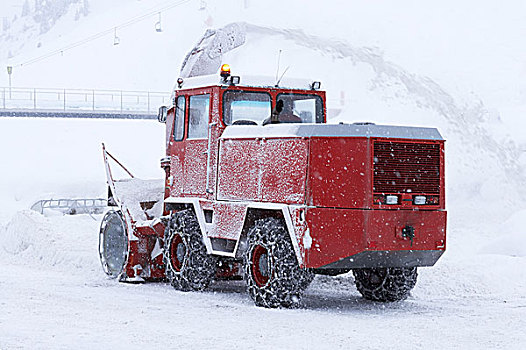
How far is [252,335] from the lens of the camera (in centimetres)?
891

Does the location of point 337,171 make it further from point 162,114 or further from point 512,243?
point 512,243

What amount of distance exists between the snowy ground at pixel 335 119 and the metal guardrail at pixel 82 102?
3.46 ft

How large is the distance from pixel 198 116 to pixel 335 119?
3692 centimetres

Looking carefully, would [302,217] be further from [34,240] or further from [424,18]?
[424,18]

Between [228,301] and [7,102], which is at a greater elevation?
[7,102]

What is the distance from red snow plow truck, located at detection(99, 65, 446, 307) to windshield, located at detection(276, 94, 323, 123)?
0.02 m

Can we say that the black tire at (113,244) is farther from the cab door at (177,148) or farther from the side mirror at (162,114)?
the side mirror at (162,114)

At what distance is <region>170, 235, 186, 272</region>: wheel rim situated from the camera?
12.9 meters

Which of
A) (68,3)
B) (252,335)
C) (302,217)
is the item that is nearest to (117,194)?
(302,217)

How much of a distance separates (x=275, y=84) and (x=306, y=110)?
58cm

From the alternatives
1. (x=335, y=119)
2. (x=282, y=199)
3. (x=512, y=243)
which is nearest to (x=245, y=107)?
(x=282, y=199)

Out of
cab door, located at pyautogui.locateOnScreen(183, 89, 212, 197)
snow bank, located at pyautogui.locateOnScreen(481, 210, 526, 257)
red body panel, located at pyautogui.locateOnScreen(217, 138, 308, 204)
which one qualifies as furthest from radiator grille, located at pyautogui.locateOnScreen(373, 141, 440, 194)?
snow bank, located at pyautogui.locateOnScreen(481, 210, 526, 257)

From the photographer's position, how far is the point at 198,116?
1272cm

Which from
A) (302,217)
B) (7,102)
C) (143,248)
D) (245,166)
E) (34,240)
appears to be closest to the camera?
(302,217)
